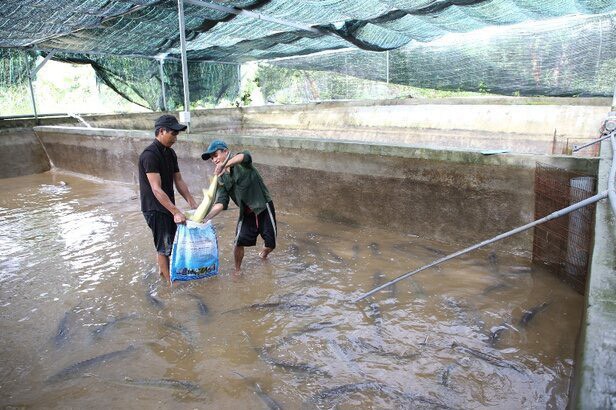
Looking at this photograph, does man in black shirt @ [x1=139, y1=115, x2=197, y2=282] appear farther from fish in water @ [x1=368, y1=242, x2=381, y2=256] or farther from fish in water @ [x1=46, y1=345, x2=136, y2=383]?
fish in water @ [x1=368, y1=242, x2=381, y2=256]

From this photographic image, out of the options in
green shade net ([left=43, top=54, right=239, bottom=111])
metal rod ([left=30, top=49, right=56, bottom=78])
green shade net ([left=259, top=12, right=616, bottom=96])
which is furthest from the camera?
green shade net ([left=43, top=54, right=239, bottom=111])

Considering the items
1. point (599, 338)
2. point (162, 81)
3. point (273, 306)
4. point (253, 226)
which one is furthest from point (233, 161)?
point (162, 81)

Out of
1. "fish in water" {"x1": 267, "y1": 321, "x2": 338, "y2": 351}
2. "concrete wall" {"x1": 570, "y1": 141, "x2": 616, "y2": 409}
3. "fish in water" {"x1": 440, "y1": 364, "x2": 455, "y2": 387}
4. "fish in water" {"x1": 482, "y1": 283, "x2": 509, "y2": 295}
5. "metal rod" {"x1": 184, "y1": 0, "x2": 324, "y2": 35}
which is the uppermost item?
"metal rod" {"x1": 184, "y1": 0, "x2": 324, "y2": 35}

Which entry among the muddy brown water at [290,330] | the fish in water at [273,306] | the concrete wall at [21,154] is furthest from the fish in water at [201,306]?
the concrete wall at [21,154]

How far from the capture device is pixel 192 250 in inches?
184

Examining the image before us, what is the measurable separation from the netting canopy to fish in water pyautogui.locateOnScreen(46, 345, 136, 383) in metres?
7.63

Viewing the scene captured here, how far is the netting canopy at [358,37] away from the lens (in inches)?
368

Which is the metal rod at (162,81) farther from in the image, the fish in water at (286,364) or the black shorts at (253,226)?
the fish in water at (286,364)

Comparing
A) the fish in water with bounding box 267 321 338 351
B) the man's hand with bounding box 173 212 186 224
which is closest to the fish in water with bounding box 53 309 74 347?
the man's hand with bounding box 173 212 186 224

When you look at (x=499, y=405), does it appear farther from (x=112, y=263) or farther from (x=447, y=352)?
(x=112, y=263)

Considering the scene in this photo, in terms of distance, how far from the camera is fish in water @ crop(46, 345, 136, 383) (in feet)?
10.7

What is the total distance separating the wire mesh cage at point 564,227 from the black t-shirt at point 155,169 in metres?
4.21

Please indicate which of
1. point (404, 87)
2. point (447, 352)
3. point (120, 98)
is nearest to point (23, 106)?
point (120, 98)

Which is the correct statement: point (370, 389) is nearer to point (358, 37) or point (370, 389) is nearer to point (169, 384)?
point (169, 384)
